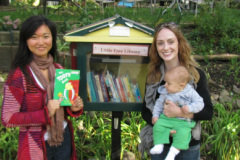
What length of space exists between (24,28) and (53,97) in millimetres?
505

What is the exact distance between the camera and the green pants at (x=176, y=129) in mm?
1709

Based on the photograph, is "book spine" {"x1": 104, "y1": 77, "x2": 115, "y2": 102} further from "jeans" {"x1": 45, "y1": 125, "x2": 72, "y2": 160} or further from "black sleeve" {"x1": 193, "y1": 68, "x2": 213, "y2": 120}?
"black sleeve" {"x1": 193, "y1": 68, "x2": 213, "y2": 120}

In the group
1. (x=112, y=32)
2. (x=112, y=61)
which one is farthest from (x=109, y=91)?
(x=112, y=32)

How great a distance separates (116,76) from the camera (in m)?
2.17

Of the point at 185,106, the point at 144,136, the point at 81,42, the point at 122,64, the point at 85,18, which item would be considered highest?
the point at 85,18

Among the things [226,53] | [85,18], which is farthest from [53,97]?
[226,53]

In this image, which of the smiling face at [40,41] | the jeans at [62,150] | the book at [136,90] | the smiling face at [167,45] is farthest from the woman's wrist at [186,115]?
the smiling face at [40,41]

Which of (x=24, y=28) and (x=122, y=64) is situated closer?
(x=24, y=28)

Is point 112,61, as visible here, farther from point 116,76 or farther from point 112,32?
point 112,32

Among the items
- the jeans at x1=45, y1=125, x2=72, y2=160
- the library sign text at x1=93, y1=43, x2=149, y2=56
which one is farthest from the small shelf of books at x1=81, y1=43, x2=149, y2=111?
the jeans at x1=45, y1=125, x2=72, y2=160

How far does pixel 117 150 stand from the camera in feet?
7.72

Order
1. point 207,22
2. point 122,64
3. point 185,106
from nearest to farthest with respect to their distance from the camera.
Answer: point 185,106
point 122,64
point 207,22

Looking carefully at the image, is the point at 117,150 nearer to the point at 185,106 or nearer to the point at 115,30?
the point at 185,106

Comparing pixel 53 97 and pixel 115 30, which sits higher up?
pixel 115 30
